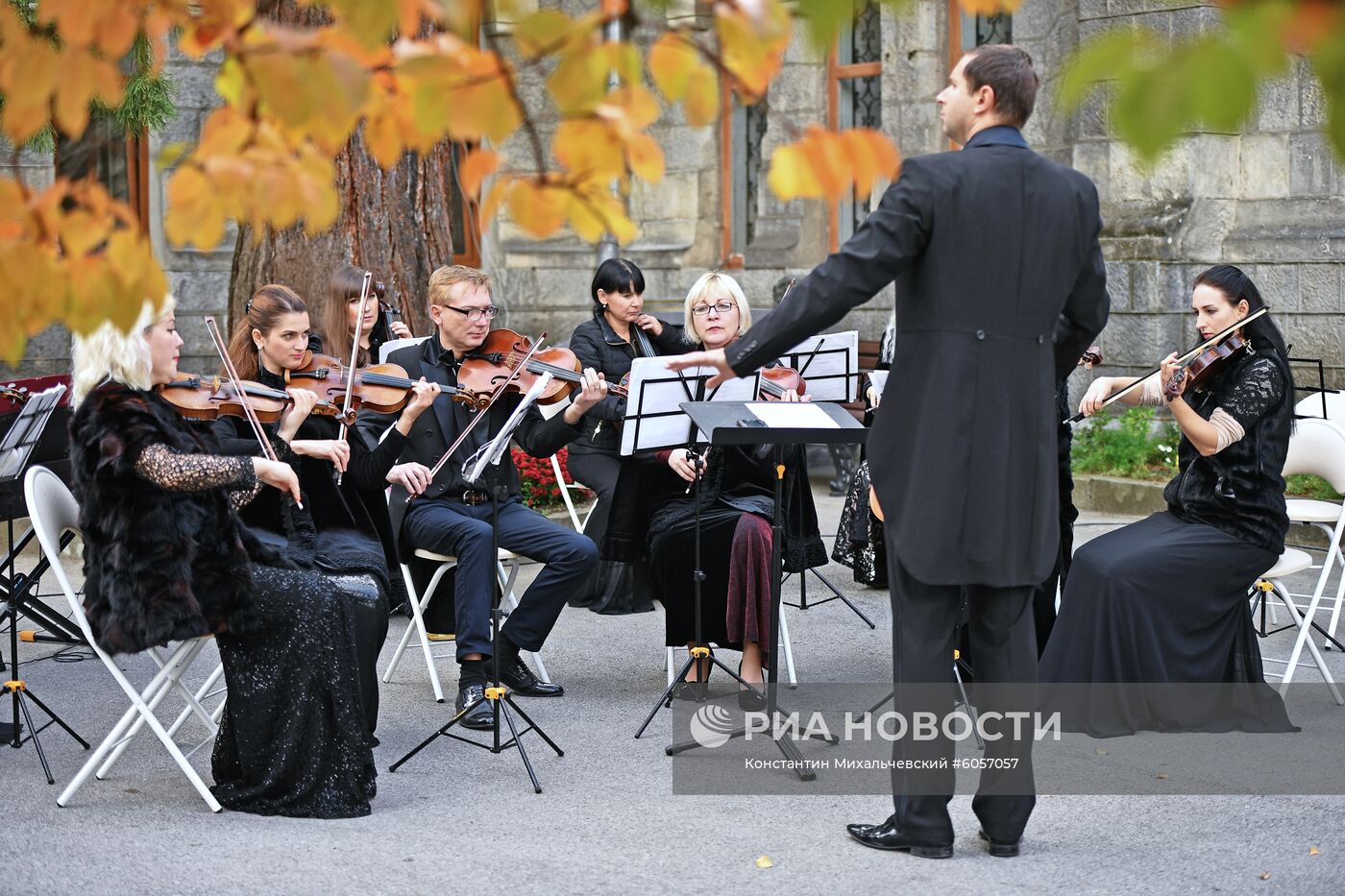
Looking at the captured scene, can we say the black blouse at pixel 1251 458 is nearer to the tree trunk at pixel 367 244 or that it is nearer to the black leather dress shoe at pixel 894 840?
the black leather dress shoe at pixel 894 840

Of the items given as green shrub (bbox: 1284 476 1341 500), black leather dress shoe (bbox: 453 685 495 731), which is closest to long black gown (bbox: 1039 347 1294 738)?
black leather dress shoe (bbox: 453 685 495 731)

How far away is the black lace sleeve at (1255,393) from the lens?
497 cm

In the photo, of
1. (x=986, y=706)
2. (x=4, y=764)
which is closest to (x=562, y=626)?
(x=4, y=764)

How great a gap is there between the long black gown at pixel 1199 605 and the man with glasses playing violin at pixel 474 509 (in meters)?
1.87

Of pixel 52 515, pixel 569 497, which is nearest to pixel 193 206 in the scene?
pixel 52 515

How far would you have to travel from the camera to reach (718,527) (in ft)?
18.1

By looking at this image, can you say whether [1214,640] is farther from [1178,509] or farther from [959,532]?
[959,532]

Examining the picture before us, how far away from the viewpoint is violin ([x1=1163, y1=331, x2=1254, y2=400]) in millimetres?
5016

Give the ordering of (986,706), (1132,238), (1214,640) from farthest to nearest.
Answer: (1132,238)
(1214,640)
(986,706)

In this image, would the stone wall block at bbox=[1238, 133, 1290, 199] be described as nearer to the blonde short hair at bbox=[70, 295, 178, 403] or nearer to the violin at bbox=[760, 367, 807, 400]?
the violin at bbox=[760, 367, 807, 400]

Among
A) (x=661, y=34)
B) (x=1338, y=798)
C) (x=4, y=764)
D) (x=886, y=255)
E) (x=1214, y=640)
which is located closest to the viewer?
(x=661, y=34)

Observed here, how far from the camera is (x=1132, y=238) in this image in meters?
10.1

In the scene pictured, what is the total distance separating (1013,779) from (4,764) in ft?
10.4

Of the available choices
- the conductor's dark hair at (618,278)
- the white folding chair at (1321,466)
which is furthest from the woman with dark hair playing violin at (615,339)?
the white folding chair at (1321,466)
